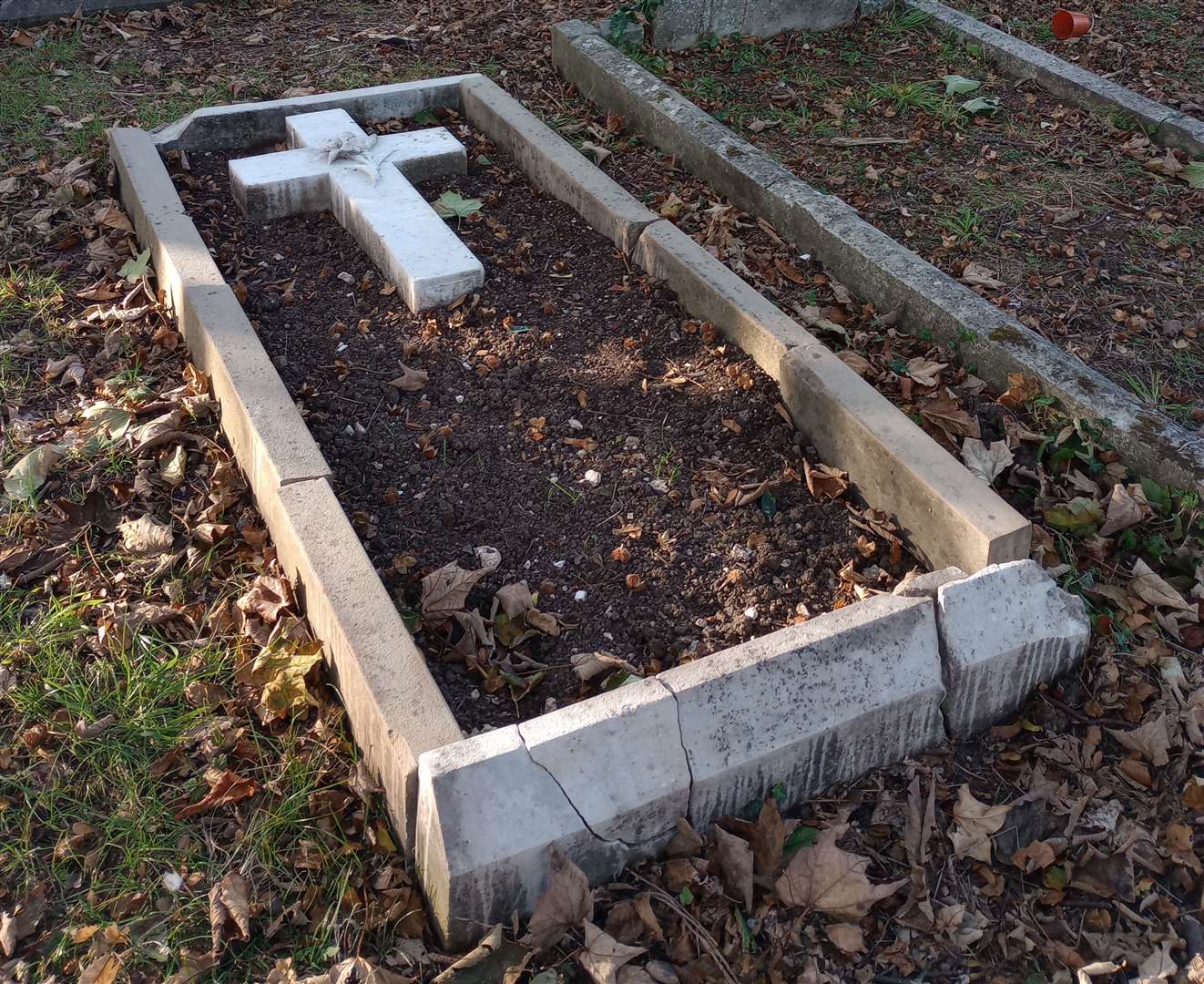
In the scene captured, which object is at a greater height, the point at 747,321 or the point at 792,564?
the point at 747,321

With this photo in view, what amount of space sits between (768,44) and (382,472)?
3749 mm

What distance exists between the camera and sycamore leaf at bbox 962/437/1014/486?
3.12 meters

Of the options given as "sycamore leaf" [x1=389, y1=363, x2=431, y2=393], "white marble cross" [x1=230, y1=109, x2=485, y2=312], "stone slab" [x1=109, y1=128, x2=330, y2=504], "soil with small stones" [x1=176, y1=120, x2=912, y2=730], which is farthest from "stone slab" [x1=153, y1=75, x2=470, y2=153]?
"sycamore leaf" [x1=389, y1=363, x2=431, y2=393]

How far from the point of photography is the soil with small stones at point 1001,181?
152 inches

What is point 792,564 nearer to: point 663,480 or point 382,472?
point 663,480

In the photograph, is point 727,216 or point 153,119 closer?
point 727,216

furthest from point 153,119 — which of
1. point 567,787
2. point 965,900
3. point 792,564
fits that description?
point 965,900

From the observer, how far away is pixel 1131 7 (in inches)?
261

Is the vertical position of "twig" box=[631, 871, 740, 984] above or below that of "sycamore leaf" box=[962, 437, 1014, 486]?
below

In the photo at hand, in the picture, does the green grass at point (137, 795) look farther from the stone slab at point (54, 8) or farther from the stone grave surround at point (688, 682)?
the stone slab at point (54, 8)

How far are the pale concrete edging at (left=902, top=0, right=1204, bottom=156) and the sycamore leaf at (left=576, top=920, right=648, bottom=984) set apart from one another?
4394 mm

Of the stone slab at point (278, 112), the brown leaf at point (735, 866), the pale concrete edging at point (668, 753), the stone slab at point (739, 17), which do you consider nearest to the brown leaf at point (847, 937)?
the brown leaf at point (735, 866)

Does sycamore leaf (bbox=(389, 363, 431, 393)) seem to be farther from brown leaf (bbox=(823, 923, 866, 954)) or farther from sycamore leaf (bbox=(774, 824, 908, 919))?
brown leaf (bbox=(823, 923, 866, 954))

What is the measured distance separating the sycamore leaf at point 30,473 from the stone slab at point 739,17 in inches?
146
